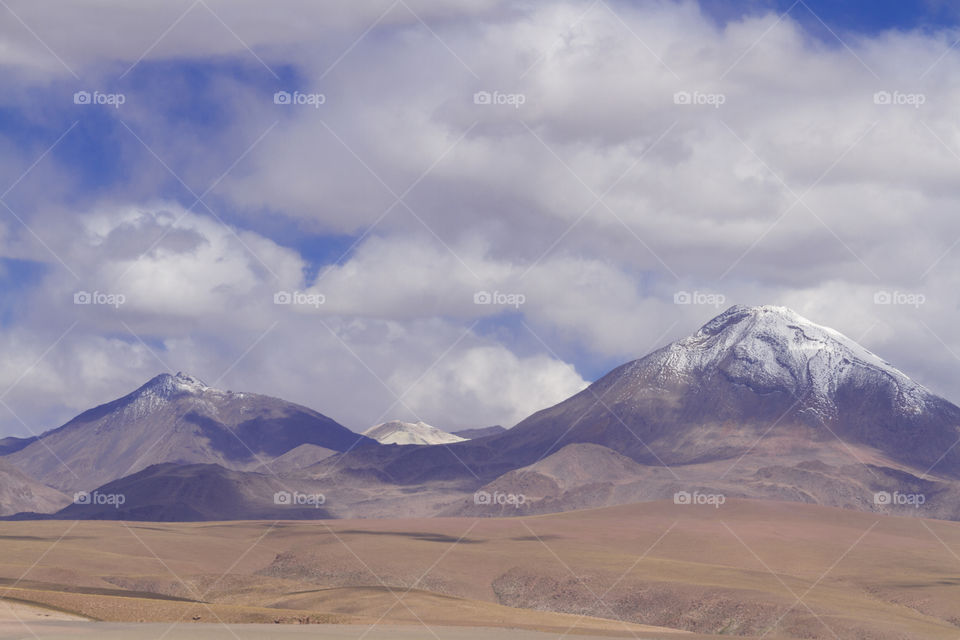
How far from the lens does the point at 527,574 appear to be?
366 feet

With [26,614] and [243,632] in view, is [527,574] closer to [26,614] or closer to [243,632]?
[243,632]

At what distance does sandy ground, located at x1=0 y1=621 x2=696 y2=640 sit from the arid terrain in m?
0.33

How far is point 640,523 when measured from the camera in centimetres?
17812

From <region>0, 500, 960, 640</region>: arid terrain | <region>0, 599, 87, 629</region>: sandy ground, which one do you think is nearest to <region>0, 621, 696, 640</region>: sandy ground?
<region>0, 500, 960, 640</region>: arid terrain

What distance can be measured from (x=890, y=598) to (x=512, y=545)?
4944 centimetres

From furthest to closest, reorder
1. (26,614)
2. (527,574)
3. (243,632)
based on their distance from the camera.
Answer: (527,574), (26,614), (243,632)

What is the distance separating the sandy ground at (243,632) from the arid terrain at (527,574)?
330 millimetres

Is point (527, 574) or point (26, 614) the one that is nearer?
point (26, 614)

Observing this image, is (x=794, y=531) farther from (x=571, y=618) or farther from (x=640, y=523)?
(x=571, y=618)

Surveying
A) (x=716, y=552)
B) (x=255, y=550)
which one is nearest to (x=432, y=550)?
(x=255, y=550)

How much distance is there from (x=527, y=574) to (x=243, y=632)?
56.2 meters

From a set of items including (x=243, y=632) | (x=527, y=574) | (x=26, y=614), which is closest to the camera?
(x=243, y=632)

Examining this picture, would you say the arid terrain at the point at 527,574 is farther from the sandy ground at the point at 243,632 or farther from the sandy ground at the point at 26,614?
the sandy ground at the point at 26,614

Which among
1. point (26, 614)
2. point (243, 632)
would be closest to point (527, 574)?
point (243, 632)
